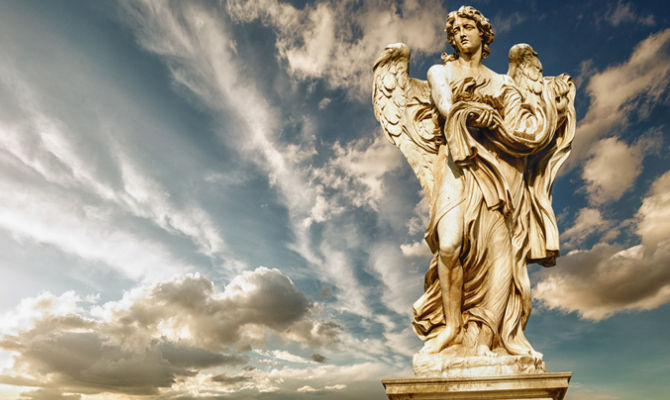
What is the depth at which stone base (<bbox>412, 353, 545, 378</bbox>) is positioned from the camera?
5223mm

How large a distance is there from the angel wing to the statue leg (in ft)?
2.28

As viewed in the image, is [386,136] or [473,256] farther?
[386,136]

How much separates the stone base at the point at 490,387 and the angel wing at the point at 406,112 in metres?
2.35

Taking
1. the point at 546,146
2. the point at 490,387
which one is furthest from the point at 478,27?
the point at 490,387

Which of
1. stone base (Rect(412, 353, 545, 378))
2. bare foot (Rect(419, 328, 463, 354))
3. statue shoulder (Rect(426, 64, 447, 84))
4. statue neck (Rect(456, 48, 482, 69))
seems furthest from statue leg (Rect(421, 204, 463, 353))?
statue neck (Rect(456, 48, 482, 69))

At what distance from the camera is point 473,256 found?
19.7 feet

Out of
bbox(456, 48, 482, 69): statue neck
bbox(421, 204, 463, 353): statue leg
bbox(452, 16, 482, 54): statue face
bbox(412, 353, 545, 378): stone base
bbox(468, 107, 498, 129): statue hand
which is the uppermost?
bbox(452, 16, 482, 54): statue face

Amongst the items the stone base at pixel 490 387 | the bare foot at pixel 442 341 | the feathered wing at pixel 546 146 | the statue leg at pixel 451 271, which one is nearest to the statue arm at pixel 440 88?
the feathered wing at pixel 546 146

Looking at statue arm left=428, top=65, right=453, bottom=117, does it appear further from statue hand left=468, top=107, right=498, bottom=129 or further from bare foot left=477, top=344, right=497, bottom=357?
bare foot left=477, top=344, right=497, bottom=357

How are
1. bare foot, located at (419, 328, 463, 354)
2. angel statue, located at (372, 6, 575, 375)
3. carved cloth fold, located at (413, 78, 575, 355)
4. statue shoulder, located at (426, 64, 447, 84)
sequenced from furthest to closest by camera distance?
statue shoulder, located at (426, 64, 447, 84) < carved cloth fold, located at (413, 78, 575, 355) < angel statue, located at (372, 6, 575, 375) < bare foot, located at (419, 328, 463, 354)

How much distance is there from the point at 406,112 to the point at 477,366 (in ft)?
11.2

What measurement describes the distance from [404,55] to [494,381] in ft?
14.4

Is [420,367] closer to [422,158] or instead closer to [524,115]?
[422,158]

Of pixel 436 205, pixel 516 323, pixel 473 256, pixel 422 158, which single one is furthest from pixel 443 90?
pixel 516 323
